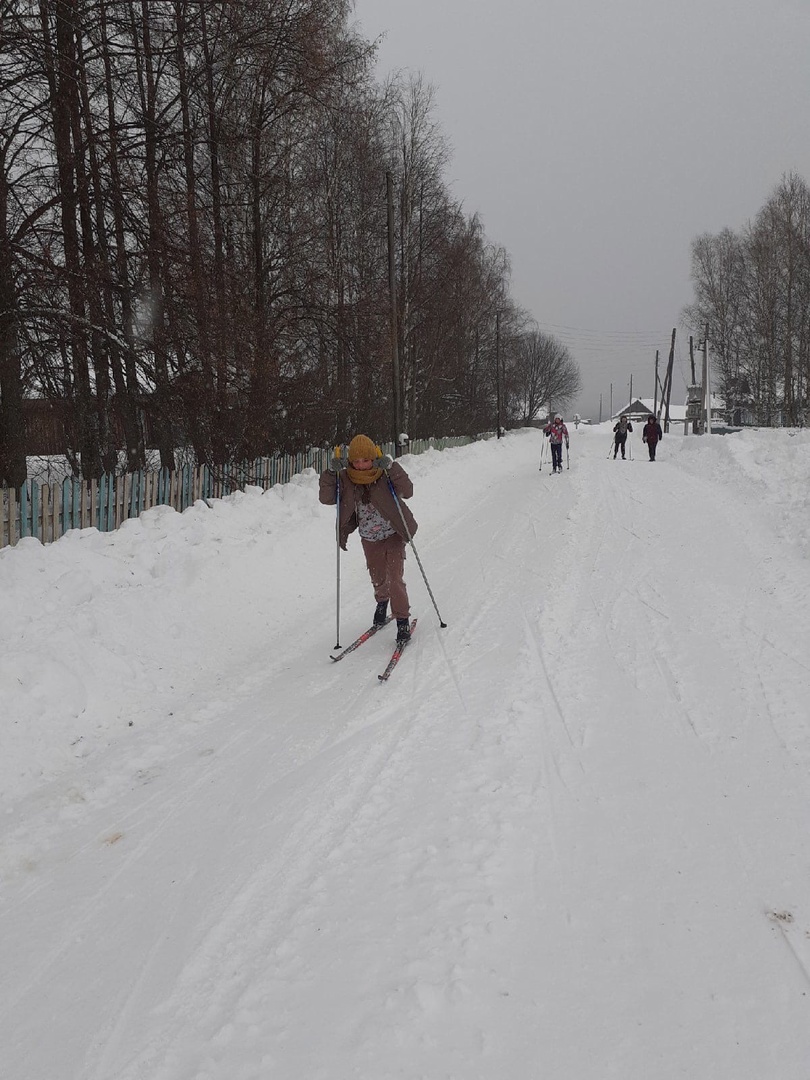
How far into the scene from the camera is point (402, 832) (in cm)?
290

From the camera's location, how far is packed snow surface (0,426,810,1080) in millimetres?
1945

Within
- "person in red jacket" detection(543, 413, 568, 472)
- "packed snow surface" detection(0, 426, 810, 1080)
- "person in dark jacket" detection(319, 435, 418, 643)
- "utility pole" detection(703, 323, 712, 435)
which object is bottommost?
"packed snow surface" detection(0, 426, 810, 1080)

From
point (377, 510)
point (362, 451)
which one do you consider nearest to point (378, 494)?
point (377, 510)

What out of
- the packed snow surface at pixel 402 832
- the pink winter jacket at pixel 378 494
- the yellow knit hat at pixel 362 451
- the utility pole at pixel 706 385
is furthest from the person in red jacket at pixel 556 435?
the utility pole at pixel 706 385

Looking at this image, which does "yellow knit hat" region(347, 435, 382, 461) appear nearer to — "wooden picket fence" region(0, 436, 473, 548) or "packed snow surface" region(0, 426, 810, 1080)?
"packed snow surface" region(0, 426, 810, 1080)

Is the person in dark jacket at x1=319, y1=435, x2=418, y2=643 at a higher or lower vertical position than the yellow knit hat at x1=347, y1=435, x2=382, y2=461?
lower

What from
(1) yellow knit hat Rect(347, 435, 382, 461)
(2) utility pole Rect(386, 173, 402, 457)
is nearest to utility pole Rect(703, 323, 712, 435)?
(2) utility pole Rect(386, 173, 402, 457)

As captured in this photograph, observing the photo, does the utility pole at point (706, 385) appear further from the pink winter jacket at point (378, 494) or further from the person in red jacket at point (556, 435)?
the pink winter jacket at point (378, 494)

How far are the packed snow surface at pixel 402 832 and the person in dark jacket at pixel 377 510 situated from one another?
0.56m

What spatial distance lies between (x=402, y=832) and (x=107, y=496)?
254 inches

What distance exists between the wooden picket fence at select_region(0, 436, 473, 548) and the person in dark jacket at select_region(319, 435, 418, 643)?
339cm

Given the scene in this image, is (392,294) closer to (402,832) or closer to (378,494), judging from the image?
(378,494)

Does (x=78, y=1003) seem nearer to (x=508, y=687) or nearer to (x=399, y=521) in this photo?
(x=508, y=687)

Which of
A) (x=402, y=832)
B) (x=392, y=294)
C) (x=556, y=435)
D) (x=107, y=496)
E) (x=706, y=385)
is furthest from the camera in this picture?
(x=706, y=385)
